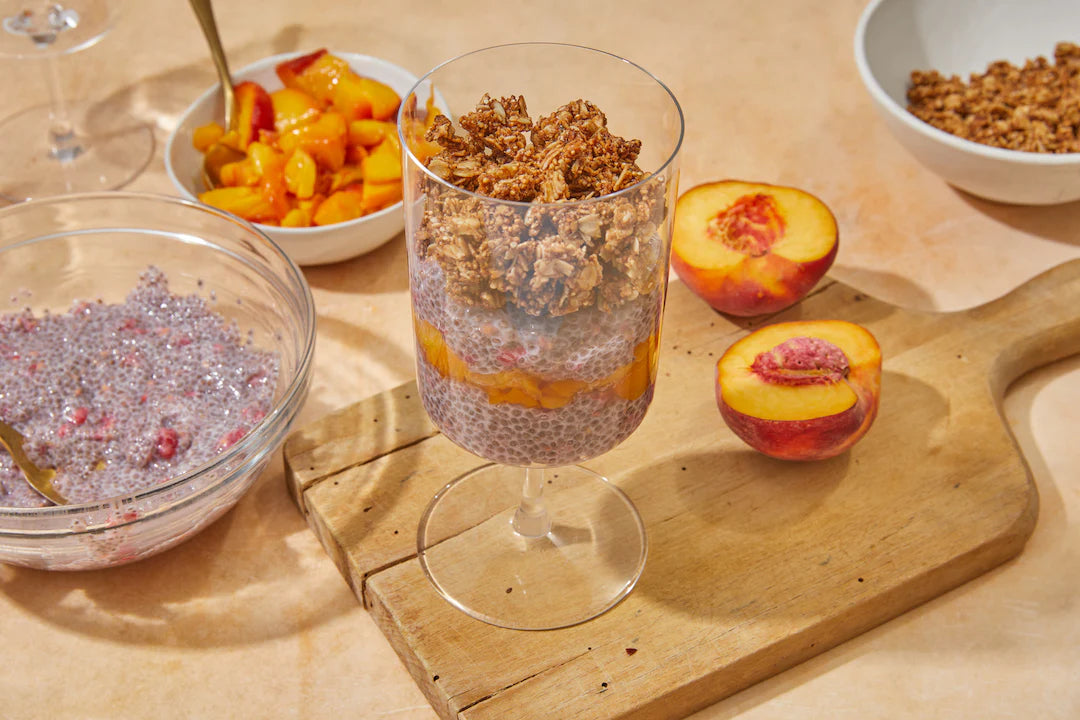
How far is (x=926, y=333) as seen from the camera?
1.33m

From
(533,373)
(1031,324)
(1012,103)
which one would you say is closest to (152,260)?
(533,373)

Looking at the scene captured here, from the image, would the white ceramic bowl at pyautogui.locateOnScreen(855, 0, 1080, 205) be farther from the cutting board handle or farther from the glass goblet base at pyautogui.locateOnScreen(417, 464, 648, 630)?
the glass goblet base at pyautogui.locateOnScreen(417, 464, 648, 630)

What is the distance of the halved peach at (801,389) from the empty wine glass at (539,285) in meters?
0.19

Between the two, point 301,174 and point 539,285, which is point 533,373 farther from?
point 301,174

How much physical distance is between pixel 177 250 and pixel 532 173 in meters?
0.67

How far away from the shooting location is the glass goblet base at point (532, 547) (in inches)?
42.9

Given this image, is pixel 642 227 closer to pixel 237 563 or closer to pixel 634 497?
pixel 634 497

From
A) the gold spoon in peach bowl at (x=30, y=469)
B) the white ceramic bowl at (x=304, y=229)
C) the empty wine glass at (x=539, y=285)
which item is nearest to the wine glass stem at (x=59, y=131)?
the white ceramic bowl at (x=304, y=229)

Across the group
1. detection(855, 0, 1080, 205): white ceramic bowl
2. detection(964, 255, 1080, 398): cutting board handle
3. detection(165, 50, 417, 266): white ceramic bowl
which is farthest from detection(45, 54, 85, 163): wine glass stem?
detection(964, 255, 1080, 398): cutting board handle

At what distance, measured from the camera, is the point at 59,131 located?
166 cm

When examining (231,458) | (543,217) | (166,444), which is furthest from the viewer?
(166,444)

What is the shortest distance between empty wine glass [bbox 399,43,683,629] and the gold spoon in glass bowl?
501 millimetres

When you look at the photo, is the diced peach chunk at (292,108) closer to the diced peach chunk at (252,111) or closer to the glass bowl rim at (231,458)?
the diced peach chunk at (252,111)

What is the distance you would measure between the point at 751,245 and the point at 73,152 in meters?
0.99
